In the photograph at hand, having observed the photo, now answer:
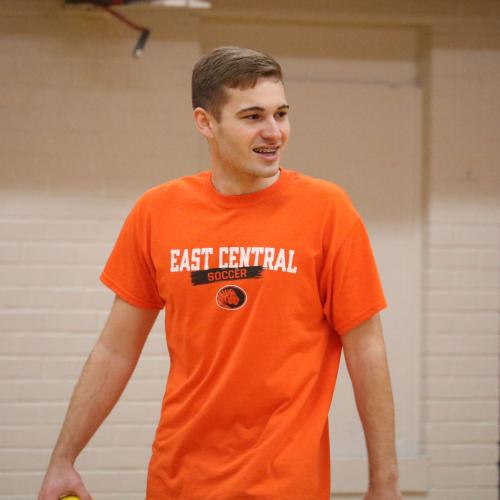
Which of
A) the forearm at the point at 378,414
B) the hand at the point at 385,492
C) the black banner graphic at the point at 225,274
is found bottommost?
the hand at the point at 385,492

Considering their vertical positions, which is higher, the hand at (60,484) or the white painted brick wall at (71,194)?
the white painted brick wall at (71,194)

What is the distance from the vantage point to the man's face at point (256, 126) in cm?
155

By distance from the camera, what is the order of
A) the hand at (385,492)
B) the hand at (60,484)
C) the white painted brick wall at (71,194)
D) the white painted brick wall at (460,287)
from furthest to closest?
1. the white painted brick wall at (460,287)
2. the white painted brick wall at (71,194)
3. the hand at (60,484)
4. the hand at (385,492)

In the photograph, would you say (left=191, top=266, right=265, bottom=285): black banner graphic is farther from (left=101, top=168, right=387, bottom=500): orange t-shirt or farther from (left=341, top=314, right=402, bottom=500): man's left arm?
(left=341, top=314, right=402, bottom=500): man's left arm

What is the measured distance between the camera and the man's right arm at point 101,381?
5.51ft

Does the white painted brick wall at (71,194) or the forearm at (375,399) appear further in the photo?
the white painted brick wall at (71,194)

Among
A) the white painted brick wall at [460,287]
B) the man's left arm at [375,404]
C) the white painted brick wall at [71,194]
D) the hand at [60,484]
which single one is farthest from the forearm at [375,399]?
the white painted brick wall at [460,287]

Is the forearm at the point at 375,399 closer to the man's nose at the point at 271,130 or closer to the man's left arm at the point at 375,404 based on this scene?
the man's left arm at the point at 375,404

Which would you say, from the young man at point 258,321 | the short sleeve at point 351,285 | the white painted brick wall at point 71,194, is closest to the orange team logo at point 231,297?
the young man at point 258,321

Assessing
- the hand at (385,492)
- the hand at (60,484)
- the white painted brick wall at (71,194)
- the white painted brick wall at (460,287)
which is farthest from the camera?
the white painted brick wall at (460,287)

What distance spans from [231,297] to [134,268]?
0.29 m

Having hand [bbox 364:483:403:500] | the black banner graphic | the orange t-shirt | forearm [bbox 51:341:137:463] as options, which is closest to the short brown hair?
the orange t-shirt

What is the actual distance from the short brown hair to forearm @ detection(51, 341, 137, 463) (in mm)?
631

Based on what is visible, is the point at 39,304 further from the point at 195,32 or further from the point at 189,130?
the point at 195,32
